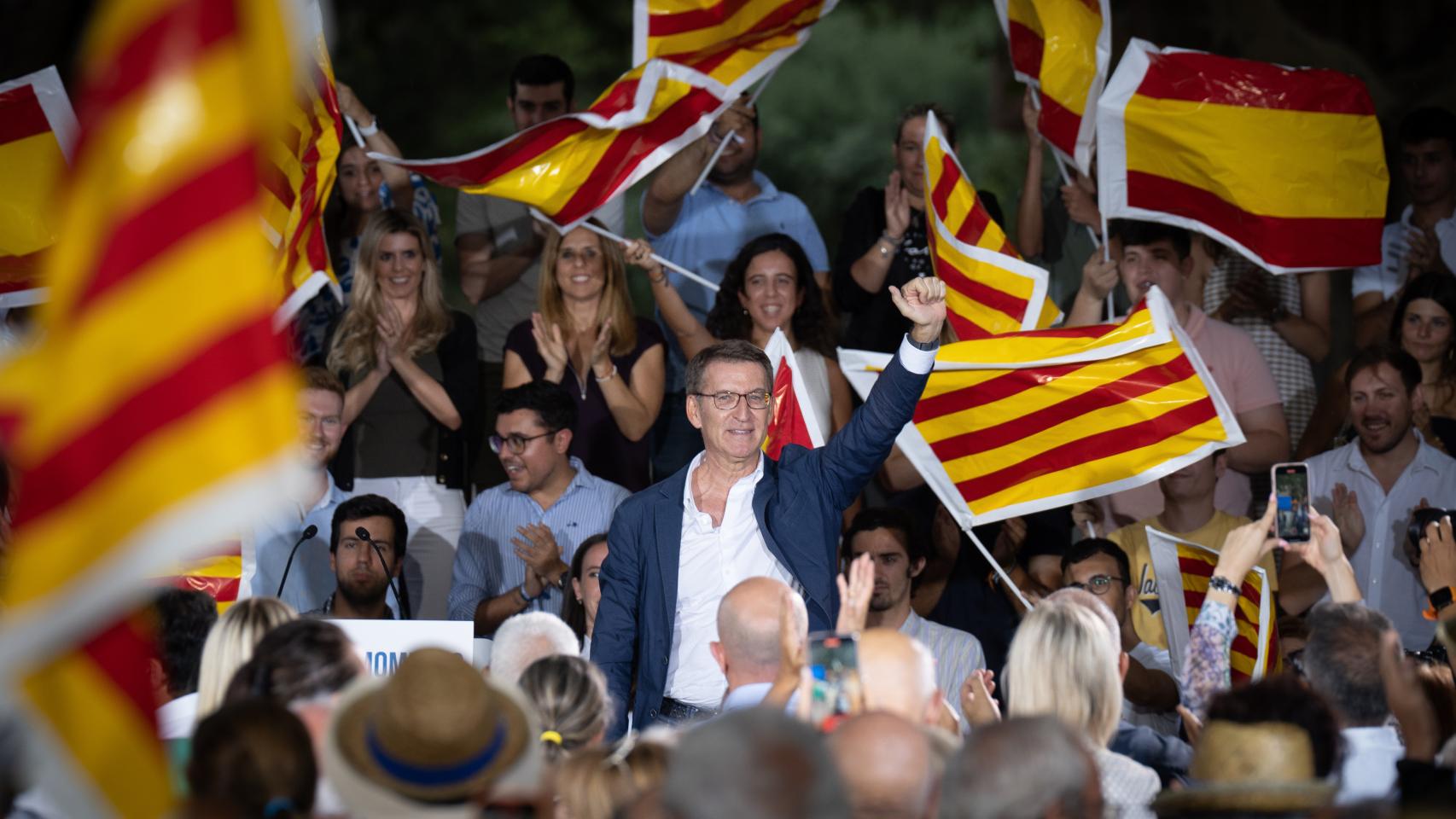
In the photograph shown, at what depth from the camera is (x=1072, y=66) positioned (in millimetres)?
8164

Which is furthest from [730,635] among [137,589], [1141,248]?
[1141,248]

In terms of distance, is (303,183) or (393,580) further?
(303,183)

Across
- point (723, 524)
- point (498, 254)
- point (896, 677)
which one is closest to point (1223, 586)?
point (896, 677)

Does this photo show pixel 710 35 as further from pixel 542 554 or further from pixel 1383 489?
pixel 1383 489

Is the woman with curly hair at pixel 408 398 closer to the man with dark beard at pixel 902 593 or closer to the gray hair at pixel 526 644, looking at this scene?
the man with dark beard at pixel 902 593

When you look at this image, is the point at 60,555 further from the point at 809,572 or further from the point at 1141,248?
the point at 1141,248

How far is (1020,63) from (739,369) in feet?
11.5

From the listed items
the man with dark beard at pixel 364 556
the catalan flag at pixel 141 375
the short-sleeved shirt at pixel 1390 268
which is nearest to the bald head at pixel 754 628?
the catalan flag at pixel 141 375

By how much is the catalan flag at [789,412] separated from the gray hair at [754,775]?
3.91 metres

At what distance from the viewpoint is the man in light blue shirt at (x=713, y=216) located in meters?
8.64

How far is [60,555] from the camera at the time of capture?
3.02m

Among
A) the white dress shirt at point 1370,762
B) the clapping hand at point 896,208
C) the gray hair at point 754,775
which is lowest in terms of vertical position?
the white dress shirt at point 1370,762

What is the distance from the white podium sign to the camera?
18.9ft

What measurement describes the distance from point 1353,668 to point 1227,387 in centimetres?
379
